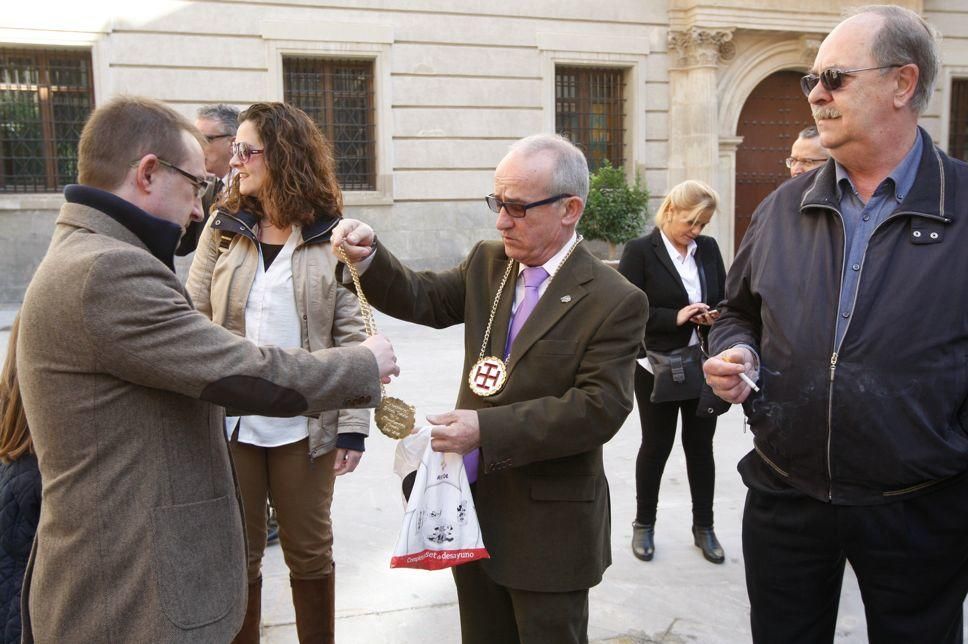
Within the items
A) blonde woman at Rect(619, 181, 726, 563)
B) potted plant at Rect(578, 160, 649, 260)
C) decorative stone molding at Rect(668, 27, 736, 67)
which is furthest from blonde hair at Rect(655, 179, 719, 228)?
decorative stone molding at Rect(668, 27, 736, 67)

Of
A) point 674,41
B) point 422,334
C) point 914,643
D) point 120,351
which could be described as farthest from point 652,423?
point 674,41

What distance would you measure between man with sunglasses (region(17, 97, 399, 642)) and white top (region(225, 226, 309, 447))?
1.02 meters

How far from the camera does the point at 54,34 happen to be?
38.2 ft

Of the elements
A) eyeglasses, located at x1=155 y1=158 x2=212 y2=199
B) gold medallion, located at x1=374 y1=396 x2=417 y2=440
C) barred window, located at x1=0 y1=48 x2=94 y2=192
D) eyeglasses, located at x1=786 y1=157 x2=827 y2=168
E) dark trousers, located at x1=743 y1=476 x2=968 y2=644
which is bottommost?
dark trousers, located at x1=743 y1=476 x2=968 y2=644

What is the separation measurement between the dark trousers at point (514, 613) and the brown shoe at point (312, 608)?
2.24 feet

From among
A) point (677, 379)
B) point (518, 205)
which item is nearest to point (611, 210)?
point (677, 379)

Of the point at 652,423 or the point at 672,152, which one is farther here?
the point at 672,152

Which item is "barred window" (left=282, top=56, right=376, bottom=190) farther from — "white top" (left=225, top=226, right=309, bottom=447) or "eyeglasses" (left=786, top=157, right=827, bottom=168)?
"white top" (left=225, top=226, right=309, bottom=447)

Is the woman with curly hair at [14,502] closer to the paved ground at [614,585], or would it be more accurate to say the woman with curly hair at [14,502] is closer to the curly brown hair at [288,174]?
the curly brown hair at [288,174]

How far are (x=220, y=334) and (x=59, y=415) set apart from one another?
38 cm

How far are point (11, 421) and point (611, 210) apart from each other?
1011 cm

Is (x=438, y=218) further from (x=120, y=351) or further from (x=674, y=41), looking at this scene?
(x=120, y=351)

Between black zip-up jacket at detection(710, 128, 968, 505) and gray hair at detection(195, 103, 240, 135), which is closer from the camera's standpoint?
black zip-up jacket at detection(710, 128, 968, 505)

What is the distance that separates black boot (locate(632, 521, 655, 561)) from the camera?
437cm
